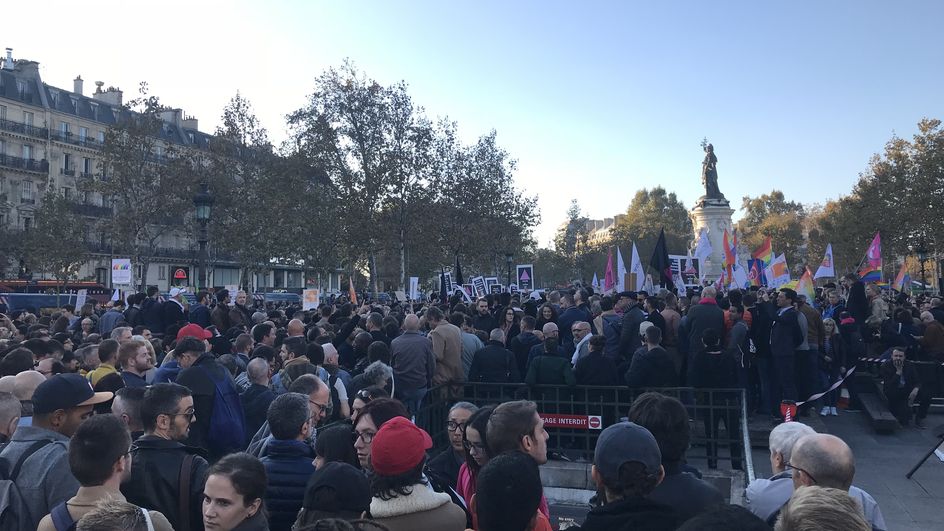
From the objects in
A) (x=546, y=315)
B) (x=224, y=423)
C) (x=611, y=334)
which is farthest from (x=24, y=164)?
(x=224, y=423)

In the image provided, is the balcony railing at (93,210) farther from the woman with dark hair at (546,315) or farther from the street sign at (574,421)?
the street sign at (574,421)

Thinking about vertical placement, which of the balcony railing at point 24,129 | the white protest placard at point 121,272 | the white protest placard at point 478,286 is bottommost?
the white protest placard at point 478,286

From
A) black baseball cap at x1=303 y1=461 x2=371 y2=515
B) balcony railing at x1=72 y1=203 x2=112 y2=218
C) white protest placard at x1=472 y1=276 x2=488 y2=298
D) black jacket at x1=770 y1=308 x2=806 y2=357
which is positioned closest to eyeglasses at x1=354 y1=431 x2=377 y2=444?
black baseball cap at x1=303 y1=461 x2=371 y2=515

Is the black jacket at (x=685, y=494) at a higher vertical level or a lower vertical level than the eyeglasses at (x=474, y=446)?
lower

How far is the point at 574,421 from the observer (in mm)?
8719

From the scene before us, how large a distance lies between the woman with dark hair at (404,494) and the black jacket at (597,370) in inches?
224

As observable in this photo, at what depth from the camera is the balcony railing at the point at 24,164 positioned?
51625 mm

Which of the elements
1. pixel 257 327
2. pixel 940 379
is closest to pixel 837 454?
pixel 257 327

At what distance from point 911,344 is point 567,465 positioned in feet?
26.2

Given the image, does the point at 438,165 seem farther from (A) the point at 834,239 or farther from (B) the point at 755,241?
(B) the point at 755,241

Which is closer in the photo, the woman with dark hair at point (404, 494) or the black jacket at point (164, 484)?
the woman with dark hair at point (404, 494)

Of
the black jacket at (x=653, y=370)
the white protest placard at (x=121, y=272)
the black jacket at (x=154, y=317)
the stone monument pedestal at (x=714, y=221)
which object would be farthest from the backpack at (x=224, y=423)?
the stone monument pedestal at (x=714, y=221)

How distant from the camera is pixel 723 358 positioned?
879 centimetres

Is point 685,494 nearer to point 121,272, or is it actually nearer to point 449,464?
point 449,464
